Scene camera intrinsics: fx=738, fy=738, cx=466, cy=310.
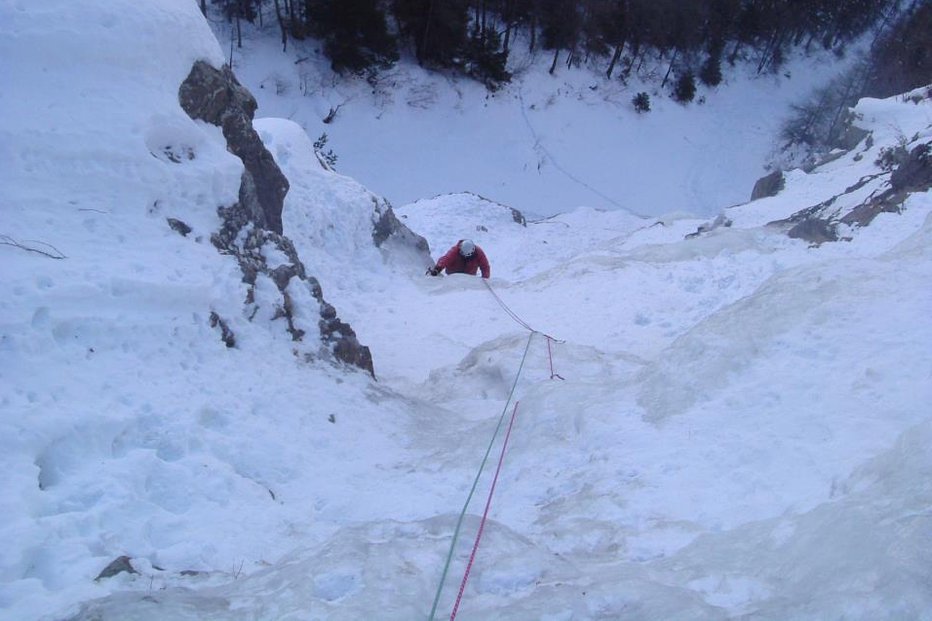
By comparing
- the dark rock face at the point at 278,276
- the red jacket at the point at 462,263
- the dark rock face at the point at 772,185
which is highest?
the dark rock face at the point at 772,185

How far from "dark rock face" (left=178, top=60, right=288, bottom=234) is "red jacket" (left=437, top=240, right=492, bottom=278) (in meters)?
3.96

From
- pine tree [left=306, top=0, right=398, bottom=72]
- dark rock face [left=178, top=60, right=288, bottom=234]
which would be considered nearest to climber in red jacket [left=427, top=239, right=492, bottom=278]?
dark rock face [left=178, top=60, right=288, bottom=234]

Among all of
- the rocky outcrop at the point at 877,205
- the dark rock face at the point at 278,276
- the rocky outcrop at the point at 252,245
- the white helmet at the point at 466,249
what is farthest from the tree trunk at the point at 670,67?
the dark rock face at the point at 278,276

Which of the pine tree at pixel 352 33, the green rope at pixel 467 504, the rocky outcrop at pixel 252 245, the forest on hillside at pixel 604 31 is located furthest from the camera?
the forest on hillside at pixel 604 31

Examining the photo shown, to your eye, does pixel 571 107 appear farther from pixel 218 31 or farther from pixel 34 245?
pixel 34 245

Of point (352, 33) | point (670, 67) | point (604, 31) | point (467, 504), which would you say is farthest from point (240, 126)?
point (670, 67)

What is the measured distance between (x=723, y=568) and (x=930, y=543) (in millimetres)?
1071

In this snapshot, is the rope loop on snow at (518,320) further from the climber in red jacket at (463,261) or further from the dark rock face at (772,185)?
the dark rock face at (772,185)

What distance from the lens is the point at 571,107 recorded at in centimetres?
3753

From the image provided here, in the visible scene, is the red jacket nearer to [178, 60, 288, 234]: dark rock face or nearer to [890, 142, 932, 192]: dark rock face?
[178, 60, 288, 234]: dark rock face

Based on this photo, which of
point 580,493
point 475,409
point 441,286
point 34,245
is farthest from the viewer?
point 441,286

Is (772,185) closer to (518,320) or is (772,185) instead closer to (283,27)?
(518,320)

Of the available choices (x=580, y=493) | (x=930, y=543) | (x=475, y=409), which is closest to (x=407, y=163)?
(x=475, y=409)

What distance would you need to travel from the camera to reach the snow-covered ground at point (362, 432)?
161 inches
